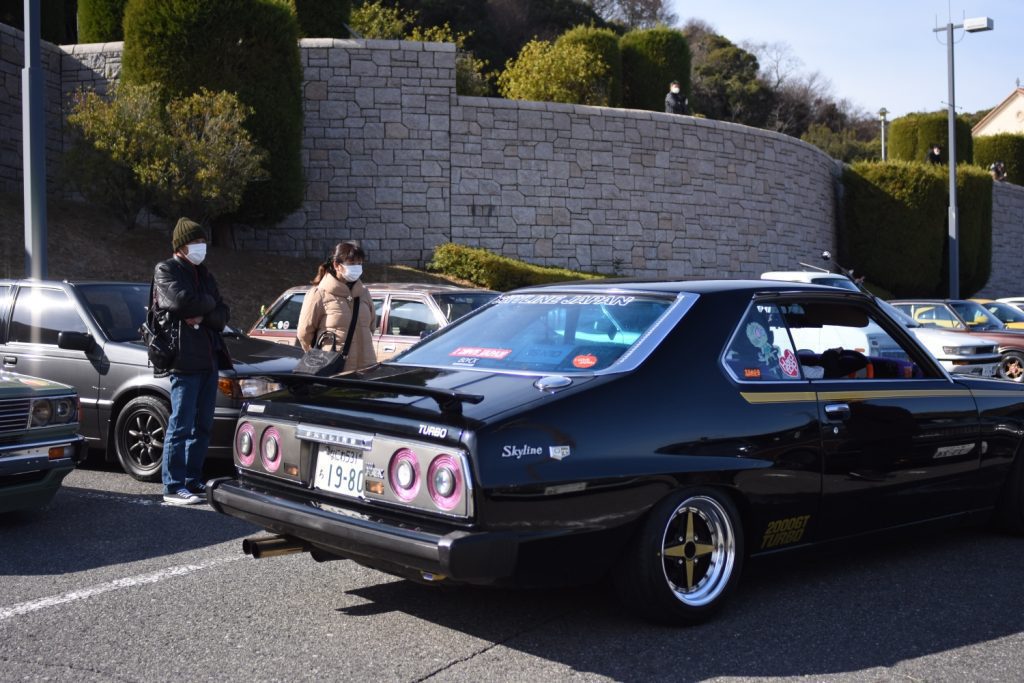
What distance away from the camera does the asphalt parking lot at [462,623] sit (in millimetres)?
3916

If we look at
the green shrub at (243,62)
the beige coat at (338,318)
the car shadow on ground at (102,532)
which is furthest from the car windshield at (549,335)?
the green shrub at (243,62)

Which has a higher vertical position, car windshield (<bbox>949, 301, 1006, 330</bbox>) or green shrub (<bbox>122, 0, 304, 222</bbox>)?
green shrub (<bbox>122, 0, 304, 222</bbox>)

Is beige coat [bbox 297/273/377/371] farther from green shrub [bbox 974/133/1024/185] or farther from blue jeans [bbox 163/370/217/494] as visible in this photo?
green shrub [bbox 974/133/1024/185]

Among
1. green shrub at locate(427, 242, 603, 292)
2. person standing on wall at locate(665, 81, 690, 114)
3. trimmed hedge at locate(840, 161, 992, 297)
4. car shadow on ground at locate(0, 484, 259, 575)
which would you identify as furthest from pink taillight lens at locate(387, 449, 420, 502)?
trimmed hedge at locate(840, 161, 992, 297)

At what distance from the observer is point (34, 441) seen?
20.2 feet

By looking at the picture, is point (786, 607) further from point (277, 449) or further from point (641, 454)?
point (277, 449)

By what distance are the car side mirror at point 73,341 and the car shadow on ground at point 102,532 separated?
42.4 inches

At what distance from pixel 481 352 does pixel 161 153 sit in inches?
556

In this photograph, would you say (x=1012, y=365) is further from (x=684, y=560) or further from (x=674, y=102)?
(x=684, y=560)

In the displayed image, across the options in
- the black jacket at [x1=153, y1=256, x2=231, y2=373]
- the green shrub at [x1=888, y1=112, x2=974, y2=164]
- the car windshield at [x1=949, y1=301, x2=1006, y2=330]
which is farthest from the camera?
the green shrub at [x1=888, y1=112, x2=974, y2=164]

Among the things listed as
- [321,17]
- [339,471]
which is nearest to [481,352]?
[339,471]

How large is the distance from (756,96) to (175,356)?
5708cm

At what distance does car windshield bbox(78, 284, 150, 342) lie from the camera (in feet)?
26.7

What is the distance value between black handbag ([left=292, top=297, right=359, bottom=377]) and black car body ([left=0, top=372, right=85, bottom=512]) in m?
1.41
